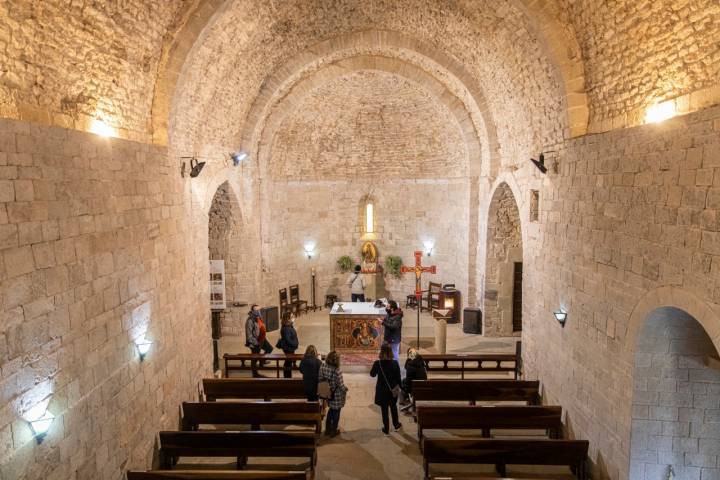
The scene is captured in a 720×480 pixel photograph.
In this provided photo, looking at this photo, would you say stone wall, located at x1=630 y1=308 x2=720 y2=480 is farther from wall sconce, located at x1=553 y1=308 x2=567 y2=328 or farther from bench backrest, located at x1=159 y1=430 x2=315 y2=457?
bench backrest, located at x1=159 y1=430 x2=315 y2=457

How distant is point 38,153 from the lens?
4.28m

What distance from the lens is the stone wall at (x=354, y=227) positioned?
14.1 meters

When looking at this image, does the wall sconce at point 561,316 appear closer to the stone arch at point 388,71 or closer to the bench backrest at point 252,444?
the bench backrest at point 252,444

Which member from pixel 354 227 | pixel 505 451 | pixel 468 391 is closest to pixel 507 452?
pixel 505 451

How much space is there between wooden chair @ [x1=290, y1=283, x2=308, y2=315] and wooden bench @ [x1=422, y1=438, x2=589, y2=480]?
8718 mm

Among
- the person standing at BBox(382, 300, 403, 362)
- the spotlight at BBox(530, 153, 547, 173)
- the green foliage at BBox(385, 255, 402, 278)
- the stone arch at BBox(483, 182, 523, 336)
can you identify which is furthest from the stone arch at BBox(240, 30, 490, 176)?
the person standing at BBox(382, 300, 403, 362)

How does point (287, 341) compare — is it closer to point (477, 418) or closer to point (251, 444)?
point (251, 444)

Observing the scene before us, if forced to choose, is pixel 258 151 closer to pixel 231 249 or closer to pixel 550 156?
pixel 231 249

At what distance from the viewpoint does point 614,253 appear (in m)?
5.68

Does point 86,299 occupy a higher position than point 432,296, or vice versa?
point 86,299

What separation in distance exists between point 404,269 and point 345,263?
13.0 ft

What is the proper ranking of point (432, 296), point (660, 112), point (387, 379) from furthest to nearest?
point (432, 296) → point (387, 379) → point (660, 112)

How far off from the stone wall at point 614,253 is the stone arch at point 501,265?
3.63 metres

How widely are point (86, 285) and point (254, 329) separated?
15.3 ft
